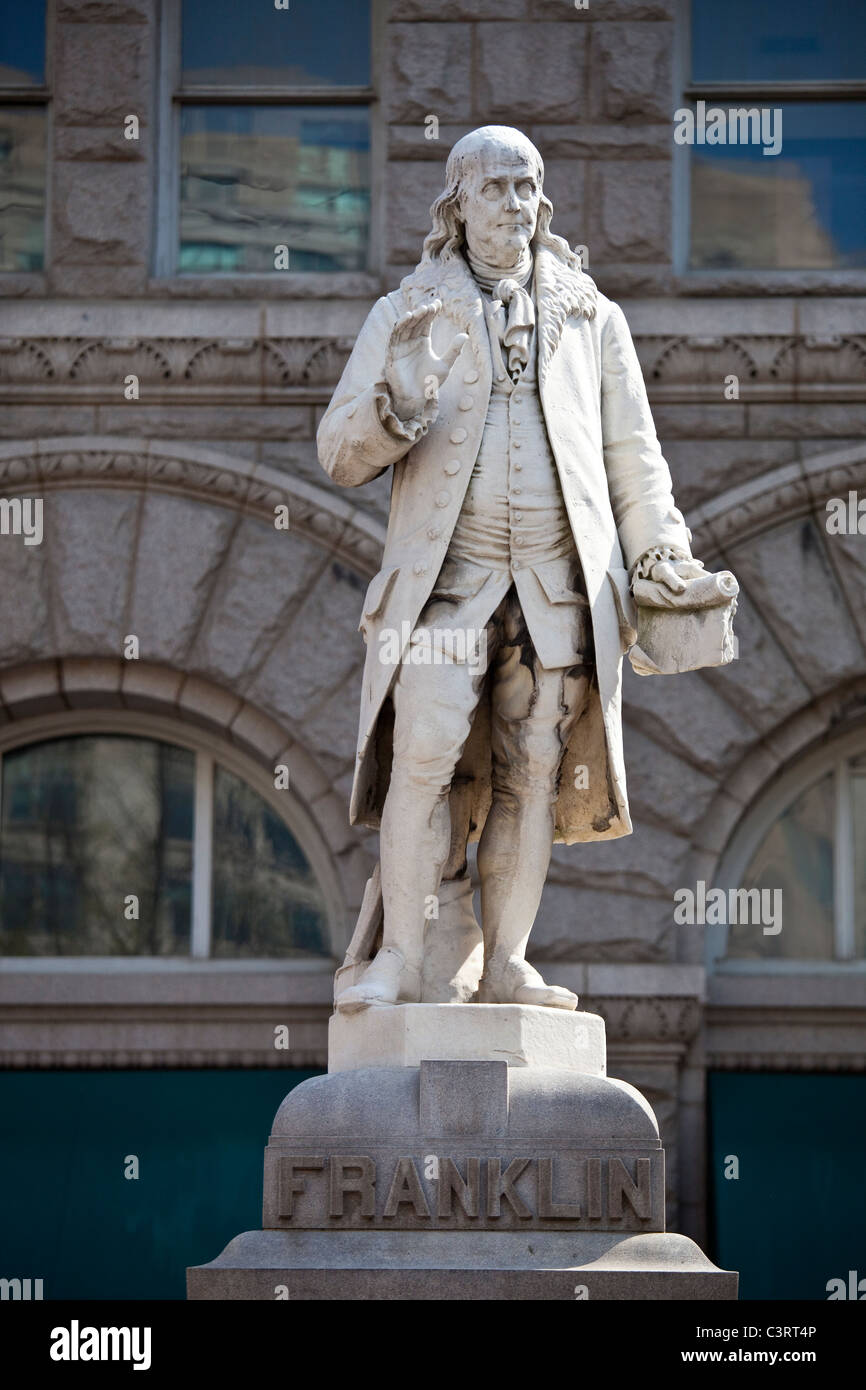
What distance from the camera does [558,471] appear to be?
838 cm

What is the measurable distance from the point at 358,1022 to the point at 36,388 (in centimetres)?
595

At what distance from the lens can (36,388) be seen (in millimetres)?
13188

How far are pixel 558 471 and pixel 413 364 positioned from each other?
2.04ft

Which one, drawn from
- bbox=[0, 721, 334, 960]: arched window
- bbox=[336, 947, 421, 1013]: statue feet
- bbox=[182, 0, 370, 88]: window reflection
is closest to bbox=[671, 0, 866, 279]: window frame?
bbox=[182, 0, 370, 88]: window reflection

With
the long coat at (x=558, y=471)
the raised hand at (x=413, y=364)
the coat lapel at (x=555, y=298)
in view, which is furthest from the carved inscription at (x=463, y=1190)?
the coat lapel at (x=555, y=298)

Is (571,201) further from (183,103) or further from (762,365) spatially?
(183,103)

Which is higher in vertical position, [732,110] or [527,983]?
[732,110]

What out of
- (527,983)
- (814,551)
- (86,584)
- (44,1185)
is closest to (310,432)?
(86,584)

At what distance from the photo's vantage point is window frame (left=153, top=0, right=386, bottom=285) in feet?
44.5

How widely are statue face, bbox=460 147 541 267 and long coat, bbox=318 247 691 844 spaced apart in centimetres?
13

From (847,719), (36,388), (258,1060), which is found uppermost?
(36,388)

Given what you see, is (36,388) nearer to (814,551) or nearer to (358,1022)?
(814,551)

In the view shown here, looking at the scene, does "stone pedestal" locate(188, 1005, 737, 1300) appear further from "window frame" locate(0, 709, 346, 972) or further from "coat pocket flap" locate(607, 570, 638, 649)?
"window frame" locate(0, 709, 346, 972)

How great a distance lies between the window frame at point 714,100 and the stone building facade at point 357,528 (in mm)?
39
